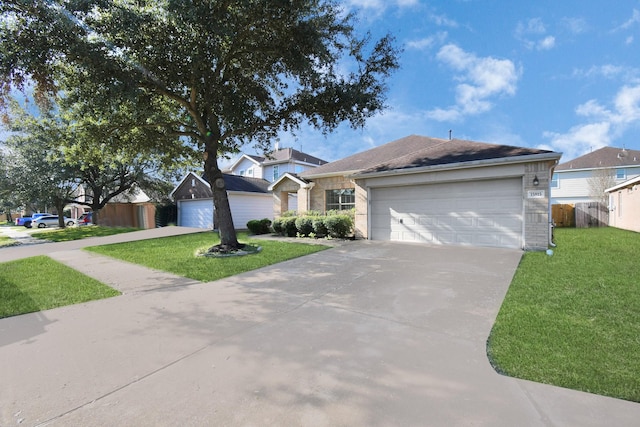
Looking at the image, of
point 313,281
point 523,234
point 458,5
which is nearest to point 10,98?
point 313,281

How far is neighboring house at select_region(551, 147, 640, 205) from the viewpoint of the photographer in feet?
80.1

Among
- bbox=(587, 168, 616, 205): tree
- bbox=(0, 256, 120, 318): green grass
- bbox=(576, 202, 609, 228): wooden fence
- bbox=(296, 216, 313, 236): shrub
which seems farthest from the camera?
bbox=(587, 168, 616, 205): tree

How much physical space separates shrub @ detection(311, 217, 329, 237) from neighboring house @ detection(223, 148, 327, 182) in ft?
48.2

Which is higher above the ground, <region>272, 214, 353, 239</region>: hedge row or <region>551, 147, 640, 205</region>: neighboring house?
<region>551, 147, 640, 205</region>: neighboring house

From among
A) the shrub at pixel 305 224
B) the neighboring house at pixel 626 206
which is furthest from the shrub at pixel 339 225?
the neighboring house at pixel 626 206

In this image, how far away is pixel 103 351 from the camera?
3240 millimetres

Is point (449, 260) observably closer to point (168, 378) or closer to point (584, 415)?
point (584, 415)

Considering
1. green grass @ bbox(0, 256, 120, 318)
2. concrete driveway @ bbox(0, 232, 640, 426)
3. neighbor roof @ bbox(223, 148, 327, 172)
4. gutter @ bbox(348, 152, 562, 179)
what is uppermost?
neighbor roof @ bbox(223, 148, 327, 172)

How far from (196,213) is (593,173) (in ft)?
107

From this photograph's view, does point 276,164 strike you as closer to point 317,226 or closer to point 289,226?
point 289,226

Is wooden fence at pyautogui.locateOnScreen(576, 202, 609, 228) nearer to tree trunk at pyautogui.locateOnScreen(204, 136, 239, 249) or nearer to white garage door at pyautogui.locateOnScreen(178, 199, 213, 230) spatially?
tree trunk at pyautogui.locateOnScreen(204, 136, 239, 249)

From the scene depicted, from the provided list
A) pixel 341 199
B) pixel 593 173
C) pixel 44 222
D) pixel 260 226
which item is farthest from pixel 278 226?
pixel 44 222

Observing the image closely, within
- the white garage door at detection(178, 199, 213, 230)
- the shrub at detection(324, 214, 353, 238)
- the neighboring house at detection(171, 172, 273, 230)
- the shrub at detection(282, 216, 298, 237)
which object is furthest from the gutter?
the white garage door at detection(178, 199, 213, 230)

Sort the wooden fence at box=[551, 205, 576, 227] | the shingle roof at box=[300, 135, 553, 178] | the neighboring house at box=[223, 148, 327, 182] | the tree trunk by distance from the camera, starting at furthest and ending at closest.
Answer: the neighboring house at box=[223, 148, 327, 182]
the wooden fence at box=[551, 205, 576, 227]
the tree trunk
the shingle roof at box=[300, 135, 553, 178]
